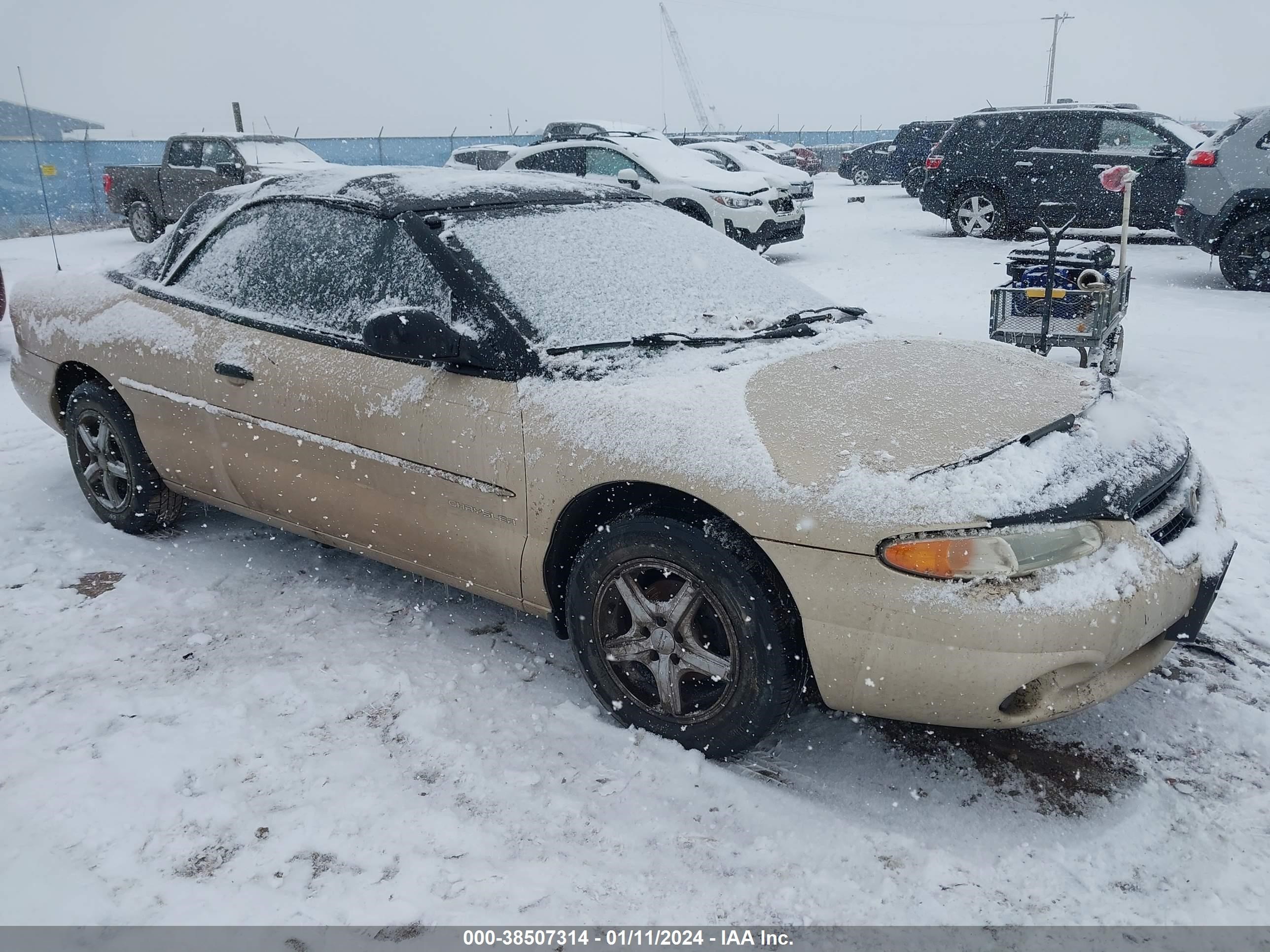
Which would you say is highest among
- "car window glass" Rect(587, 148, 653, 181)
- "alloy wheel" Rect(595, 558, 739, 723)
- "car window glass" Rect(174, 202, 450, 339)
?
"car window glass" Rect(587, 148, 653, 181)

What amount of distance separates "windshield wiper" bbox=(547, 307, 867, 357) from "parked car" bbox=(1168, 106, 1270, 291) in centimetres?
737

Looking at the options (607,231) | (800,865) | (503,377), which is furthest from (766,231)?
(800,865)

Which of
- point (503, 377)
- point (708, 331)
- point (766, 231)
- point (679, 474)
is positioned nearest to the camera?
point (679, 474)

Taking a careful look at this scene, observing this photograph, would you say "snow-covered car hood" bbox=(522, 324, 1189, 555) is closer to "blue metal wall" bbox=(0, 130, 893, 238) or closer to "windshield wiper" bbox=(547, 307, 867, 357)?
"windshield wiper" bbox=(547, 307, 867, 357)

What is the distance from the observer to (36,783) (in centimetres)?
267

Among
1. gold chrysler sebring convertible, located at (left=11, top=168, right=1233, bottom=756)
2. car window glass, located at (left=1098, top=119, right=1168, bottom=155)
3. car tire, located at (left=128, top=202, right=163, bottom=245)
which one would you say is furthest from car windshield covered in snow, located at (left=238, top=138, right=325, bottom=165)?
gold chrysler sebring convertible, located at (left=11, top=168, right=1233, bottom=756)

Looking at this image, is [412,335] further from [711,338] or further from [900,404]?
[900,404]

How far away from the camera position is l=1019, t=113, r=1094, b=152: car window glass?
12148 millimetres

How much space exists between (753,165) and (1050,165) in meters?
4.97

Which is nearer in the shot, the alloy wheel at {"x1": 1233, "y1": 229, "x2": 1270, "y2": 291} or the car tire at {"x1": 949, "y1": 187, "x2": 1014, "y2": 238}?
the alloy wheel at {"x1": 1233, "y1": 229, "x2": 1270, "y2": 291}

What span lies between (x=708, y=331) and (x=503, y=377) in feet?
2.43
